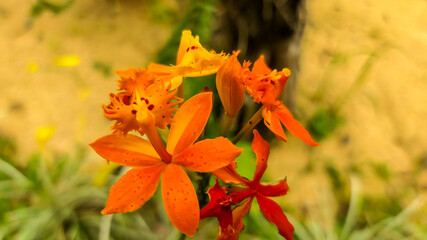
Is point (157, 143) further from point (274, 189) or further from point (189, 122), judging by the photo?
point (274, 189)

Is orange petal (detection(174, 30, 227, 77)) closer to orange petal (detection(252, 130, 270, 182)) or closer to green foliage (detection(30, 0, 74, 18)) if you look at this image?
orange petal (detection(252, 130, 270, 182))

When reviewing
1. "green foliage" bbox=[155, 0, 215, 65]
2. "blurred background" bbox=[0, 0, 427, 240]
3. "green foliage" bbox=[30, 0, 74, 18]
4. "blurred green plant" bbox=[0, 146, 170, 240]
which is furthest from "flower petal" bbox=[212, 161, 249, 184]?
"green foliage" bbox=[30, 0, 74, 18]

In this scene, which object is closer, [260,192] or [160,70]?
[260,192]

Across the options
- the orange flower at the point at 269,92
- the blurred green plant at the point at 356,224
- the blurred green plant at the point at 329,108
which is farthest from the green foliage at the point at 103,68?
the orange flower at the point at 269,92

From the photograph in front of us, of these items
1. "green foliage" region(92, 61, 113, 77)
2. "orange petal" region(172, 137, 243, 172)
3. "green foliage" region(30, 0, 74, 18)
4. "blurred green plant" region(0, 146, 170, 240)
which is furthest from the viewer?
"green foliage" region(30, 0, 74, 18)

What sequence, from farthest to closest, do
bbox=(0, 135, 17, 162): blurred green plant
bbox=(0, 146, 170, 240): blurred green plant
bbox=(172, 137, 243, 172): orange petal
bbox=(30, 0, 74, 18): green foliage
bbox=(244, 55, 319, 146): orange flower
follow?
bbox=(30, 0, 74, 18): green foliage → bbox=(0, 135, 17, 162): blurred green plant → bbox=(0, 146, 170, 240): blurred green plant → bbox=(244, 55, 319, 146): orange flower → bbox=(172, 137, 243, 172): orange petal

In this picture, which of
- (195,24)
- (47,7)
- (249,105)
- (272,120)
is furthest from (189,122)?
(47,7)

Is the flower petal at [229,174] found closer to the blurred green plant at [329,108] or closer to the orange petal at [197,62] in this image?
the orange petal at [197,62]

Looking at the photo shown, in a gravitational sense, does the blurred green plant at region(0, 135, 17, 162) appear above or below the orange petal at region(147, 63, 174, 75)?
below
